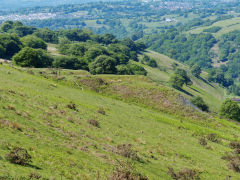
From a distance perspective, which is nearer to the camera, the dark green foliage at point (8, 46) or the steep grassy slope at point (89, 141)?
the steep grassy slope at point (89, 141)

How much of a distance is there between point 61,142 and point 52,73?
194ft

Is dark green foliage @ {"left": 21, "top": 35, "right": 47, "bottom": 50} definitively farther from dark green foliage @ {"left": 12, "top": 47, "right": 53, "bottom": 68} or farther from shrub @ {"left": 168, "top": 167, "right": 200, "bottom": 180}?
shrub @ {"left": 168, "top": 167, "right": 200, "bottom": 180}

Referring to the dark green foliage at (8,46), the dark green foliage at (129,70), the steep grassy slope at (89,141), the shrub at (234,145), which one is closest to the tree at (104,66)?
the dark green foliage at (129,70)

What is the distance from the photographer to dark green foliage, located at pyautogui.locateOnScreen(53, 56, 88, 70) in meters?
122

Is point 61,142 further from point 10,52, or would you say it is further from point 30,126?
point 10,52

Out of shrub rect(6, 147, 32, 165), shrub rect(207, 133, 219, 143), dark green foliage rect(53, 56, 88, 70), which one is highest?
shrub rect(6, 147, 32, 165)

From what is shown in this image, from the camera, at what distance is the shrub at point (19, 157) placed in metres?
16.3

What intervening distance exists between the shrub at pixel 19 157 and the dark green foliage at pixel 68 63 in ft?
352

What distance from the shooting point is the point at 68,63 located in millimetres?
125188

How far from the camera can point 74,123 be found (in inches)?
1252

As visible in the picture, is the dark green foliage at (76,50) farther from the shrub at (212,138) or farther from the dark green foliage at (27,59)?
the shrub at (212,138)

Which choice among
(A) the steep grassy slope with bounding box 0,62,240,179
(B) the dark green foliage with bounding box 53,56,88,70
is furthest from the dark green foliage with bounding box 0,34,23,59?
(A) the steep grassy slope with bounding box 0,62,240,179

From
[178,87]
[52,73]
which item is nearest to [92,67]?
[52,73]

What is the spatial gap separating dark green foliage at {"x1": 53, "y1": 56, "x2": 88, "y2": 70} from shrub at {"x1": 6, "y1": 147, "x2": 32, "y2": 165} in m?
107
